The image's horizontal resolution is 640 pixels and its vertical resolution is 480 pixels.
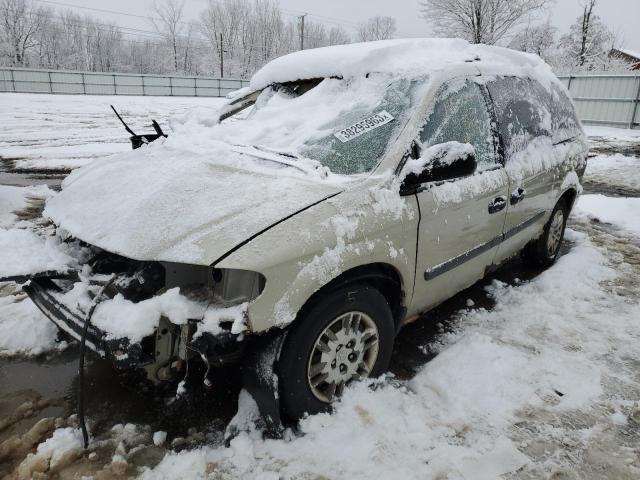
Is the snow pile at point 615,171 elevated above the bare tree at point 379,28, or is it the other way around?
the bare tree at point 379,28

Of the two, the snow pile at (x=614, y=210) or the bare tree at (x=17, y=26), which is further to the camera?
the bare tree at (x=17, y=26)

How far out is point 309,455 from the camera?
2113 mm

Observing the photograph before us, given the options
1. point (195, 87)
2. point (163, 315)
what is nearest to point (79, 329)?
point (163, 315)

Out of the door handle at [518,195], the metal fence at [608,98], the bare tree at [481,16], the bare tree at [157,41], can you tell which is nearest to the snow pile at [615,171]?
the door handle at [518,195]

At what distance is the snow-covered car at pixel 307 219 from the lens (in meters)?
1.91

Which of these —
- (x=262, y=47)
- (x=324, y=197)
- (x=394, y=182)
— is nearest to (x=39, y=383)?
(x=324, y=197)

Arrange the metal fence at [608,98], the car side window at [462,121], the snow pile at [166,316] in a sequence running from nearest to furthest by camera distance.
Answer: the snow pile at [166,316] < the car side window at [462,121] < the metal fence at [608,98]

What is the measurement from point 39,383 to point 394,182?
230cm

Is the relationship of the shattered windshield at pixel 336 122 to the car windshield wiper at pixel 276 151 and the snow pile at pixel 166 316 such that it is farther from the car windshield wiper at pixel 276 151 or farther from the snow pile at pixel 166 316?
the snow pile at pixel 166 316

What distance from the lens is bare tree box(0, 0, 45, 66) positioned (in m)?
53.4

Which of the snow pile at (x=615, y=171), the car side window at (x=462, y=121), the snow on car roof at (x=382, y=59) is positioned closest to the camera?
the car side window at (x=462, y=121)

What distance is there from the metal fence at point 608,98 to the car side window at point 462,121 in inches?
729

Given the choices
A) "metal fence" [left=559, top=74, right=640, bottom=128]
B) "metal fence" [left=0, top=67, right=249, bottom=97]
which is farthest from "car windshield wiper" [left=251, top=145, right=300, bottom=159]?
"metal fence" [left=0, top=67, right=249, bottom=97]

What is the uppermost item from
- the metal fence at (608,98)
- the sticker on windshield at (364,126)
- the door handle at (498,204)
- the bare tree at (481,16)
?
the bare tree at (481,16)
